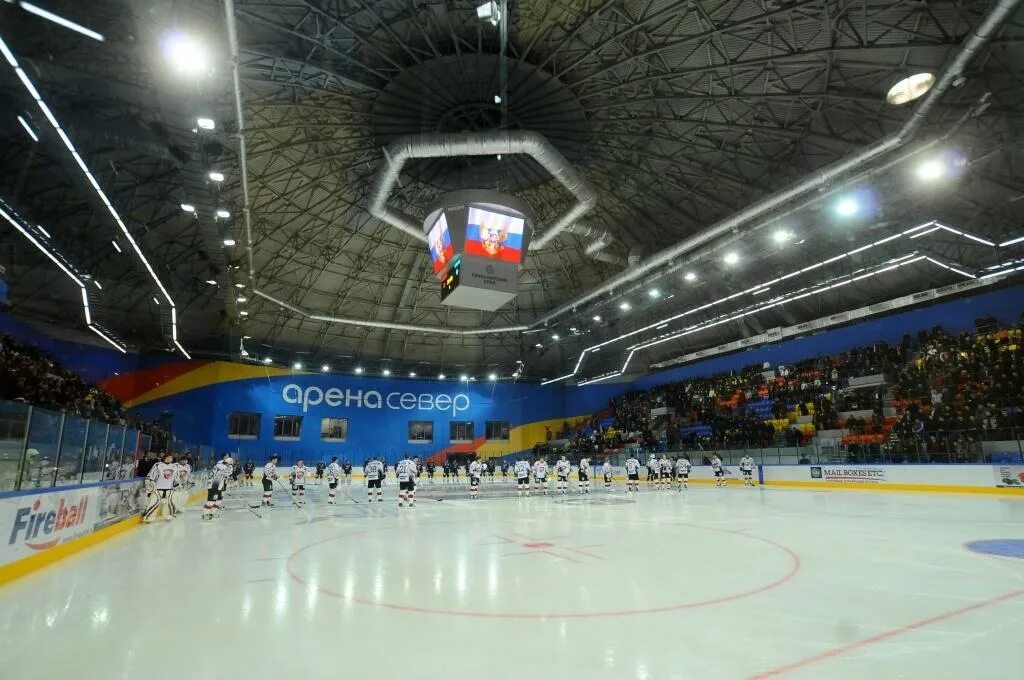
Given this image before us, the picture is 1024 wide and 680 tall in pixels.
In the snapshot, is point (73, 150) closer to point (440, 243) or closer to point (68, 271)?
point (440, 243)

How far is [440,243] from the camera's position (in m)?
21.6

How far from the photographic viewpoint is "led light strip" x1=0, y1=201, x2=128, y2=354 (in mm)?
20922

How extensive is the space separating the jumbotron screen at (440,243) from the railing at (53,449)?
39.1ft

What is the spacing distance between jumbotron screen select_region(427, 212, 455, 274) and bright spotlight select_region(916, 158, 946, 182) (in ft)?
51.4

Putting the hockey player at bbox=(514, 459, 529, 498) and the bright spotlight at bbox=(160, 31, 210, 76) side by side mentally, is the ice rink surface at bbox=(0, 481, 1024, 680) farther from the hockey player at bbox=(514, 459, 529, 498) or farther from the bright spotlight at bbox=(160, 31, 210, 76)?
the hockey player at bbox=(514, 459, 529, 498)

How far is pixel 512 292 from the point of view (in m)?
21.1

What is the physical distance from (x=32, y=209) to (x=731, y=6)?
27483mm

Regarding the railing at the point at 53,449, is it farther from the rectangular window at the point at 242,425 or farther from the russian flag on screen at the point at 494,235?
the rectangular window at the point at 242,425

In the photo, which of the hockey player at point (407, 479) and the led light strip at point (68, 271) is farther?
the led light strip at point (68, 271)

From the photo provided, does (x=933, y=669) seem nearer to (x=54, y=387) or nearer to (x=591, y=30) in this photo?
(x=591, y=30)

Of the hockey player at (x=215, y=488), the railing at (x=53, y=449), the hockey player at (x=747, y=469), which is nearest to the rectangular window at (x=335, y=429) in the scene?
the hockey player at (x=215, y=488)

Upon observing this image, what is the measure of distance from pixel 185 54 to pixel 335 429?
37178 mm

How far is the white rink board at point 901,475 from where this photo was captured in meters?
19.5

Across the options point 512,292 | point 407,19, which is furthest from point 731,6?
point 512,292
